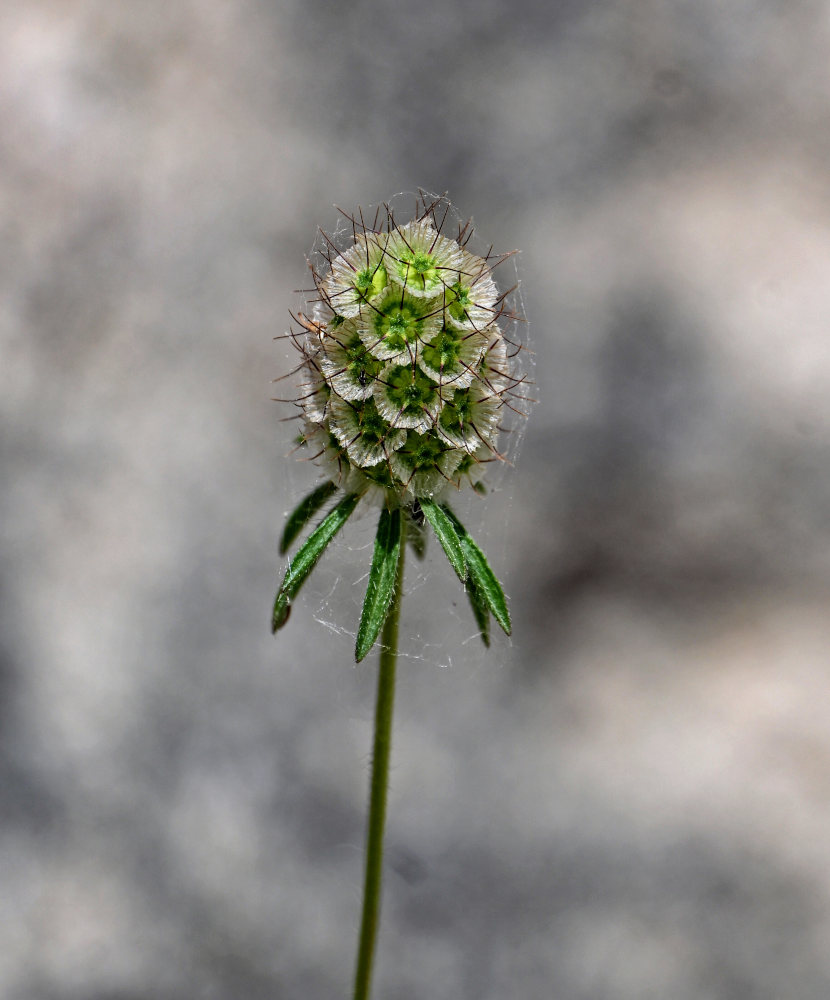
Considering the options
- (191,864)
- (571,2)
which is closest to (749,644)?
(191,864)

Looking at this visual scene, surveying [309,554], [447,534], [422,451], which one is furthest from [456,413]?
[309,554]

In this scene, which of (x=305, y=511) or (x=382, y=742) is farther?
Answer: (x=305, y=511)

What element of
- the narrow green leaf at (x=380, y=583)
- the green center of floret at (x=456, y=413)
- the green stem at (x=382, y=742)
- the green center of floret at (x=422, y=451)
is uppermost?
the green center of floret at (x=456, y=413)

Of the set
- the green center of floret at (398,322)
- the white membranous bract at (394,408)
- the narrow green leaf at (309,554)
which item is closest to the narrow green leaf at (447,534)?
the white membranous bract at (394,408)

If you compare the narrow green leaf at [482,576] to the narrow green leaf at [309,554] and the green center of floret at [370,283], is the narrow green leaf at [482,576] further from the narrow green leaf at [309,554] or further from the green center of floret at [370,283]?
the green center of floret at [370,283]

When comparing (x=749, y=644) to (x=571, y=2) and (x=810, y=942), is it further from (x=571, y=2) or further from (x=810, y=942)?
(x=571, y=2)

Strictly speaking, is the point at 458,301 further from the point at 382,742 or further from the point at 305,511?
the point at 382,742
